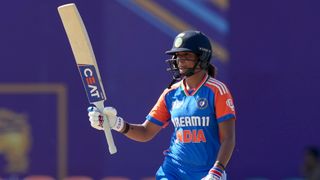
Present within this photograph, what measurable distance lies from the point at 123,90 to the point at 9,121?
1.10 meters

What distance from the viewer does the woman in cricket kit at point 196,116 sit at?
557cm

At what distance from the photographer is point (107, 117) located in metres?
5.88

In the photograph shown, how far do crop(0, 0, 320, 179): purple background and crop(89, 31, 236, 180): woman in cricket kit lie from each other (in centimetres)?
282

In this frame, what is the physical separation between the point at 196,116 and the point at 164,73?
10.2 ft

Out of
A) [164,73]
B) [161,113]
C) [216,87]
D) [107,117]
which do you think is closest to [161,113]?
[161,113]

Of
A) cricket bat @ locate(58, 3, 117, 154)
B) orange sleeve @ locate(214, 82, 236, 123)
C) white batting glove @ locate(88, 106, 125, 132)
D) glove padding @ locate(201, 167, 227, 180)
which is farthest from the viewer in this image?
cricket bat @ locate(58, 3, 117, 154)

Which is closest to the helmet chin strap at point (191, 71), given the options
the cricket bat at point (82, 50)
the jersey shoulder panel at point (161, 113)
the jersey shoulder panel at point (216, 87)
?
the jersey shoulder panel at point (216, 87)

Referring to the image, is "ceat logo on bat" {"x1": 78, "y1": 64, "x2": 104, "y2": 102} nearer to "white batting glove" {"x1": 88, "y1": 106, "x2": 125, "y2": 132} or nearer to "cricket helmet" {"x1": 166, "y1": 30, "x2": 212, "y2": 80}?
"white batting glove" {"x1": 88, "y1": 106, "x2": 125, "y2": 132}

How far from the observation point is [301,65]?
8641 mm

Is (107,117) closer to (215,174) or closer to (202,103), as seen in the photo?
(202,103)

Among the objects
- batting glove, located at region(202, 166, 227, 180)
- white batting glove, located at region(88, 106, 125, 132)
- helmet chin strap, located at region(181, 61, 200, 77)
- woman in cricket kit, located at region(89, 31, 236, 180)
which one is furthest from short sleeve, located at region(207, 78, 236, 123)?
white batting glove, located at region(88, 106, 125, 132)

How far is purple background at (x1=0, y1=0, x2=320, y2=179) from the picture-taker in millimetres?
8641

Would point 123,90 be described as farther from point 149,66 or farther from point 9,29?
point 9,29

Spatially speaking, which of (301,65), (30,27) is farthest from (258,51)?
(30,27)
